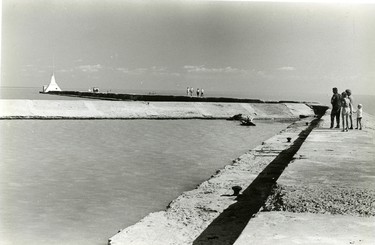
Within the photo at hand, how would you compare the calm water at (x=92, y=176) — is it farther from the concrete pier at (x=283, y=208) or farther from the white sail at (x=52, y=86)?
the white sail at (x=52, y=86)

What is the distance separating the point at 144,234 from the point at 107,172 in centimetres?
524

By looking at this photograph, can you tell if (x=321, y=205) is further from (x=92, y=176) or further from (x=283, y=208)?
(x=92, y=176)

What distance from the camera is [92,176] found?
10945mm

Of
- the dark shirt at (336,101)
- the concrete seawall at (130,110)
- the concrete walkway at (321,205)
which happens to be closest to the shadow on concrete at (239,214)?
the concrete walkway at (321,205)

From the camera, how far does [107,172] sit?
37.8 feet

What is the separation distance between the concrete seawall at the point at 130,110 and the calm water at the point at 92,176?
8.67 meters

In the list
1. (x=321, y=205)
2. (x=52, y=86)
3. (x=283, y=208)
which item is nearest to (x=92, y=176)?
(x=283, y=208)

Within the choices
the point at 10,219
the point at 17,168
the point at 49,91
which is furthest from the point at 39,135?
the point at 49,91

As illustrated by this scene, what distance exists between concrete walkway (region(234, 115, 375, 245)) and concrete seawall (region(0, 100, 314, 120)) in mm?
22778

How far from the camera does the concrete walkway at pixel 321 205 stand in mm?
4898

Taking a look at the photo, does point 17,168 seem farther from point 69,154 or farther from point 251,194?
point 251,194

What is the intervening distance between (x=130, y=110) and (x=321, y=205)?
28063mm

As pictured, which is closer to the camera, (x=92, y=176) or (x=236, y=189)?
(x=236, y=189)

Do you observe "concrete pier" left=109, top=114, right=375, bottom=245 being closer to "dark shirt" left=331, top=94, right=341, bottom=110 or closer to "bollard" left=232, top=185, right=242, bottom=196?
"bollard" left=232, top=185, right=242, bottom=196
